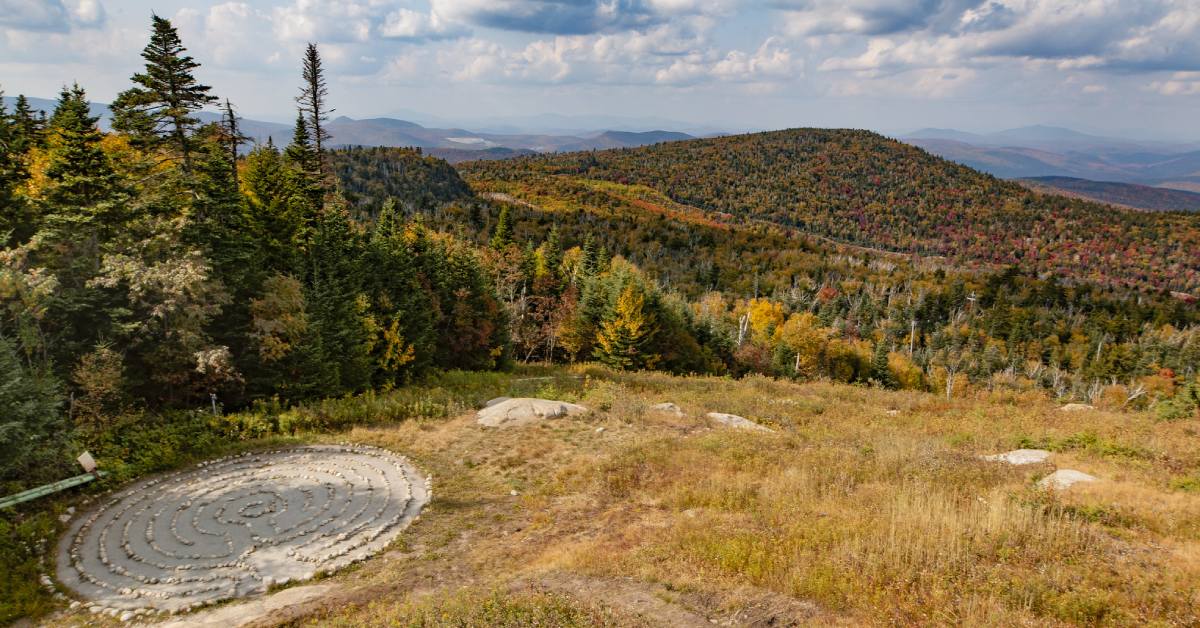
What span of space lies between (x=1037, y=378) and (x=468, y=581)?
155 meters

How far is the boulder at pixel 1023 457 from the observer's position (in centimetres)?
1872

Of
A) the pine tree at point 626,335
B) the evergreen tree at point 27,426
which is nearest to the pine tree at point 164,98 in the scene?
the evergreen tree at point 27,426

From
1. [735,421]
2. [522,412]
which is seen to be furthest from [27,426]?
[735,421]

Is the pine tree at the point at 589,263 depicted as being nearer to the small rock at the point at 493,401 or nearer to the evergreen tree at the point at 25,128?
the small rock at the point at 493,401

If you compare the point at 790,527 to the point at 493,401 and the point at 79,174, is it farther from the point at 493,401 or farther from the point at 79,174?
the point at 79,174

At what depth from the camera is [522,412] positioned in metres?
29.1

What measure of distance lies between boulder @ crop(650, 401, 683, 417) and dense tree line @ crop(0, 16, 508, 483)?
63.8 ft

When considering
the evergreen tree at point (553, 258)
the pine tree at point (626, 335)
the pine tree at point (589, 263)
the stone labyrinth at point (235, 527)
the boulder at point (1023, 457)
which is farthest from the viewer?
the pine tree at point (589, 263)

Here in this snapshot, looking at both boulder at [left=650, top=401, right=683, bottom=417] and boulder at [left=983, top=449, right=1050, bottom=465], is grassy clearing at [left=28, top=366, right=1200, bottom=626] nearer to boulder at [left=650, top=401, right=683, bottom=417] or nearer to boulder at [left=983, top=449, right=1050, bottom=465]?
boulder at [left=983, top=449, right=1050, bottom=465]

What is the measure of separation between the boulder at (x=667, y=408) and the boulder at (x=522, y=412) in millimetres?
3899

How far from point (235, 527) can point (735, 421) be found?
21.5 meters

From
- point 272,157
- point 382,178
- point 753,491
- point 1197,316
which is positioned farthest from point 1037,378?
point 382,178

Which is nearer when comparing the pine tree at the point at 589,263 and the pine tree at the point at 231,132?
the pine tree at the point at 231,132

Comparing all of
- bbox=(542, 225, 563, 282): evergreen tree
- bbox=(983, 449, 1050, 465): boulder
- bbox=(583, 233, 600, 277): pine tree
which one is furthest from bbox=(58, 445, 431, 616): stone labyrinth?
bbox=(583, 233, 600, 277): pine tree
